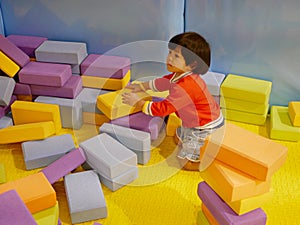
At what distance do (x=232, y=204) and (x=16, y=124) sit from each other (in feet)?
3.21

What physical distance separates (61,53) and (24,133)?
390 mm

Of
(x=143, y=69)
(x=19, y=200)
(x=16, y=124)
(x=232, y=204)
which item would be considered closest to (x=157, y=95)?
(x=143, y=69)

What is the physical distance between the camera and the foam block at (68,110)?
69.7 inches

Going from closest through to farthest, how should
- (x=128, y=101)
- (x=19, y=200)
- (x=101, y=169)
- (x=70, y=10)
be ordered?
(x=19, y=200)
(x=101, y=169)
(x=128, y=101)
(x=70, y=10)

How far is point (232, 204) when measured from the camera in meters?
1.18

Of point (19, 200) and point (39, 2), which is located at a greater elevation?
point (39, 2)

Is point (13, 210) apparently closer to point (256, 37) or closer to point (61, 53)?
point (61, 53)

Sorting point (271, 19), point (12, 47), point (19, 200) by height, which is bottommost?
point (19, 200)

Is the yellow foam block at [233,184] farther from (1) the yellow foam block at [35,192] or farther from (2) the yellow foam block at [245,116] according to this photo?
(2) the yellow foam block at [245,116]

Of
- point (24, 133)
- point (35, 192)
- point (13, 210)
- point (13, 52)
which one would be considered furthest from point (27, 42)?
point (13, 210)

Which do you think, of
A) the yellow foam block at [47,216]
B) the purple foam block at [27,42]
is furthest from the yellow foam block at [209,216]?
the purple foam block at [27,42]

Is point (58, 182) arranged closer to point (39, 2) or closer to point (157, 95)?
point (157, 95)

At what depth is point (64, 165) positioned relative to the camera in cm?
148

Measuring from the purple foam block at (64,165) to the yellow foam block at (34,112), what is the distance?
0.26 m
